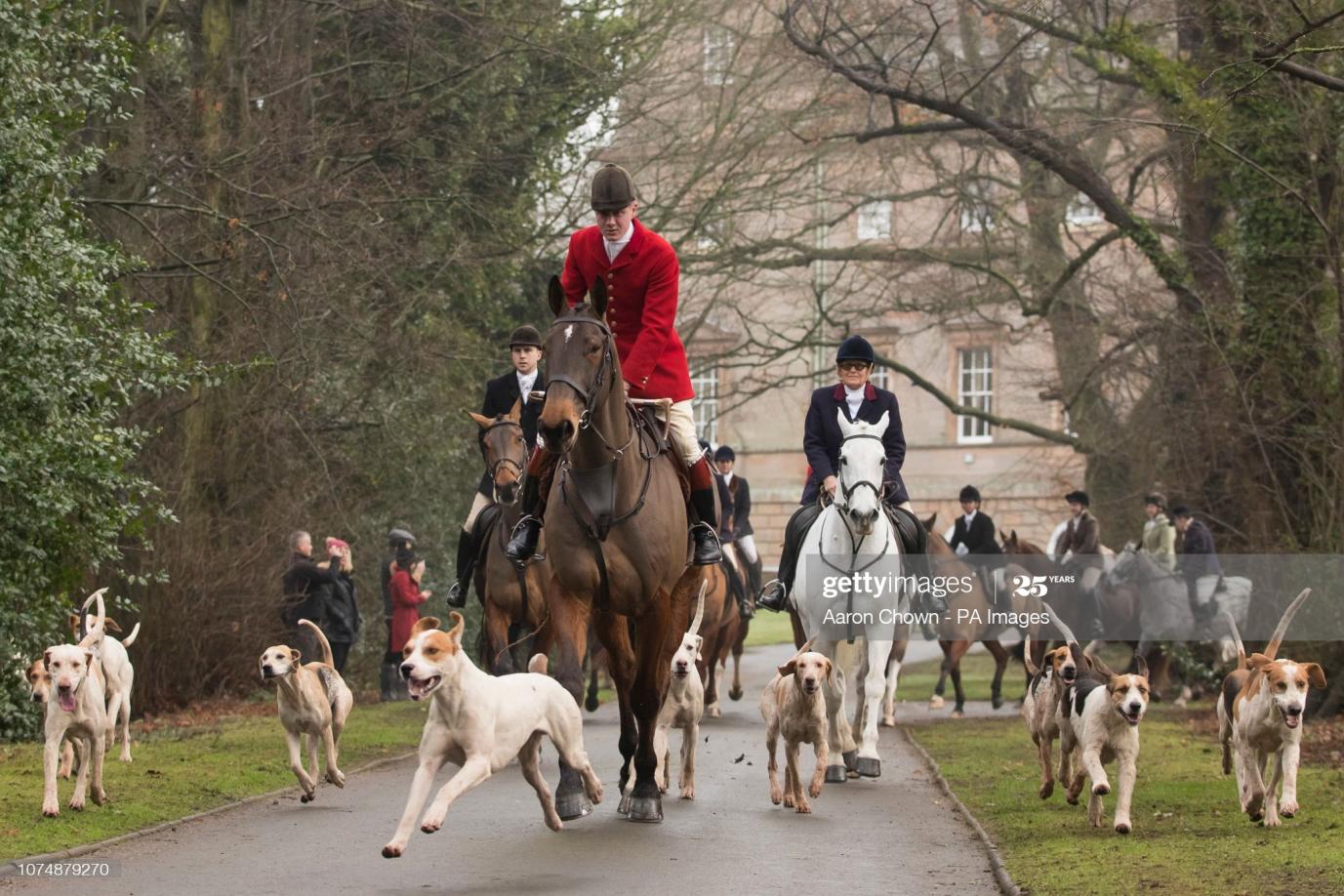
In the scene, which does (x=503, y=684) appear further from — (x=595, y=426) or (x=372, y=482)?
(x=372, y=482)

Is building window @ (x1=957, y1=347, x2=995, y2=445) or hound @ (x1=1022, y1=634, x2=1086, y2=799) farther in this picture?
building window @ (x1=957, y1=347, x2=995, y2=445)

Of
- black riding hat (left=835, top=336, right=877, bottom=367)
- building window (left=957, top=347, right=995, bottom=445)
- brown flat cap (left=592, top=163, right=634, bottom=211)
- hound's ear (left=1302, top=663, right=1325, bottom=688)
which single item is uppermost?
building window (left=957, top=347, right=995, bottom=445)

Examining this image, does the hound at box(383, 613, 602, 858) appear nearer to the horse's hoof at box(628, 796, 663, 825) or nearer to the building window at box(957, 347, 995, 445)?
the horse's hoof at box(628, 796, 663, 825)

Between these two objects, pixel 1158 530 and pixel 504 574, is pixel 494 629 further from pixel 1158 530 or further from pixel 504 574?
pixel 1158 530

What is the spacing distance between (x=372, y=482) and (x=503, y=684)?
17400 mm

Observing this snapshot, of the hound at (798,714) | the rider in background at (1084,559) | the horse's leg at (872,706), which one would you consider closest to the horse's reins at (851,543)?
the horse's leg at (872,706)

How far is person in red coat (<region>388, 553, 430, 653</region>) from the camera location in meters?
23.5

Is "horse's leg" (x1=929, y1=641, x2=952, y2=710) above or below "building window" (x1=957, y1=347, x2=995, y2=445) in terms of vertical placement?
below

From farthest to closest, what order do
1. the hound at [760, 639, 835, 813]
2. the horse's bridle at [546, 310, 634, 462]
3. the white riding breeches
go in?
1. the white riding breeches
2. the hound at [760, 639, 835, 813]
3. the horse's bridle at [546, 310, 634, 462]

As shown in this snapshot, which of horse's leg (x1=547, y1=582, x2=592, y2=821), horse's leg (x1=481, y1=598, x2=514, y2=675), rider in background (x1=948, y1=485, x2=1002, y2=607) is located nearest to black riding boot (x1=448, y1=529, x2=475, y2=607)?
horse's leg (x1=481, y1=598, x2=514, y2=675)

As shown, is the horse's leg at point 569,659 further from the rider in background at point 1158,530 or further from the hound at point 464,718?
the rider in background at point 1158,530

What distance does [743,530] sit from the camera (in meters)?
22.8

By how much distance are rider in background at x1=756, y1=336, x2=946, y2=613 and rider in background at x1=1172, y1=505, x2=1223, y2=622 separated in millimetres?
8164

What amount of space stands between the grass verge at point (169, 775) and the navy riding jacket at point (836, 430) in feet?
14.0
